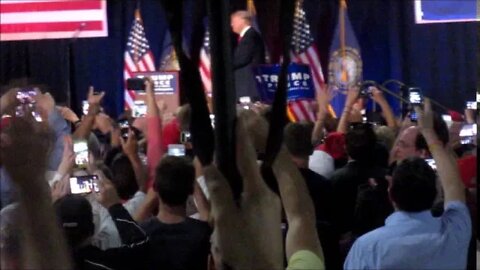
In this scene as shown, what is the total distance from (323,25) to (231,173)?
6950 millimetres

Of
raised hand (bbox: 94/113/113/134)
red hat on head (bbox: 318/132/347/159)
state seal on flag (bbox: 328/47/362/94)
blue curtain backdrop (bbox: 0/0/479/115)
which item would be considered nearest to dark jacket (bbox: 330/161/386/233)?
red hat on head (bbox: 318/132/347/159)

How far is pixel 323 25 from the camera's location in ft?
24.3

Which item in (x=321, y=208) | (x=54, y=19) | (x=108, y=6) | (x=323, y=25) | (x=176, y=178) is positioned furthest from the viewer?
(x=108, y=6)

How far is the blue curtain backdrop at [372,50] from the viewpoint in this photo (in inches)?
295

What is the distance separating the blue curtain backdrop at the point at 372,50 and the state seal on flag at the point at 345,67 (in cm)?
10

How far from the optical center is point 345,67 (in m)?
7.80

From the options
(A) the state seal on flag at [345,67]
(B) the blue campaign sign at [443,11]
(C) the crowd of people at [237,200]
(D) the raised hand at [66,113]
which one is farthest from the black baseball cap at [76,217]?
(A) the state seal on flag at [345,67]

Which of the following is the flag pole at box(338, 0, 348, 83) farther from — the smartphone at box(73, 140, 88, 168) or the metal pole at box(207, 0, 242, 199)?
the metal pole at box(207, 0, 242, 199)

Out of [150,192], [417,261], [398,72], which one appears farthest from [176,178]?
[398,72]

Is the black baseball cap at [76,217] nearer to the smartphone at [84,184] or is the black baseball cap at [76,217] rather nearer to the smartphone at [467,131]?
the smartphone at [84,184]

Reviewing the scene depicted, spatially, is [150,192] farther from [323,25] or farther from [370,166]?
[323,25]

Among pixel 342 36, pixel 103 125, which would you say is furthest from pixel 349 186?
pixel 342 36

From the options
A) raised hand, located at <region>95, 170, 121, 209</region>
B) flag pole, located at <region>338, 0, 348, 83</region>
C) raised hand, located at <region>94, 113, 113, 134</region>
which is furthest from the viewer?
flag pole, located at <region>338, 0, 348, 83</region>

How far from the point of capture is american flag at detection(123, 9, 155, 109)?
7895 mm
